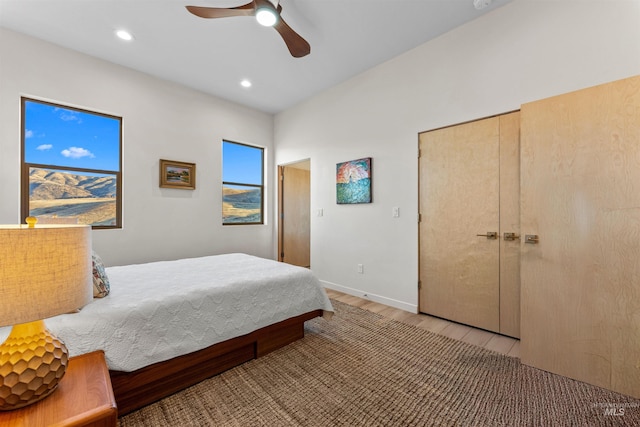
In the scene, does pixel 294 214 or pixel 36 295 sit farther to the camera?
pixel 294 214

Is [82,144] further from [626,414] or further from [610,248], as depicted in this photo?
[626,414]

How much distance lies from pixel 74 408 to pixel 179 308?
2.49 ft

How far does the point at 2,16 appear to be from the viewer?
2445 mm

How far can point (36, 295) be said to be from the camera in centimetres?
75

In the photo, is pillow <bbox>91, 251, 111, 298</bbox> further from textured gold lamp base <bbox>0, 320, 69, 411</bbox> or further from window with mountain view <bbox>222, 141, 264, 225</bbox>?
window with mountain view <bbox>222, 141, 264, 225</bbox>

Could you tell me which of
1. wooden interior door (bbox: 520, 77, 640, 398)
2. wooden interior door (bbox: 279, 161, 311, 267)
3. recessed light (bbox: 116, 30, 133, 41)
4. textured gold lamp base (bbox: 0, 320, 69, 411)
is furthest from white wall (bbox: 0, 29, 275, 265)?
wooden interior door (bbox: 520, 77, 640, 398)

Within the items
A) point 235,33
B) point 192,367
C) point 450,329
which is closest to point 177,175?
point 235,33

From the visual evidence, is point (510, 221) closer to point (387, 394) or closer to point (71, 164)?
point (387, 394)

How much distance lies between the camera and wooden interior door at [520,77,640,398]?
5.37 feet

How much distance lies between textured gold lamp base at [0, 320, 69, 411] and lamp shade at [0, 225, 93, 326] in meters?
0.34

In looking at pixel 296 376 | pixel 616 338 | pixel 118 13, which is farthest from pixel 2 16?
pixel 616 338

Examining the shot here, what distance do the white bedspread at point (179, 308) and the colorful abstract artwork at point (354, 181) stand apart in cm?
147

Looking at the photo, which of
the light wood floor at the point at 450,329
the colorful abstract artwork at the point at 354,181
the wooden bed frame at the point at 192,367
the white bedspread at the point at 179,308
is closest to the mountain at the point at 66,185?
the white bedspread at the point at 179,308

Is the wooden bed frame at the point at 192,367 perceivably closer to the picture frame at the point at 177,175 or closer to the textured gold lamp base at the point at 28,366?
the textured gold lamp base at the point at 28,366
